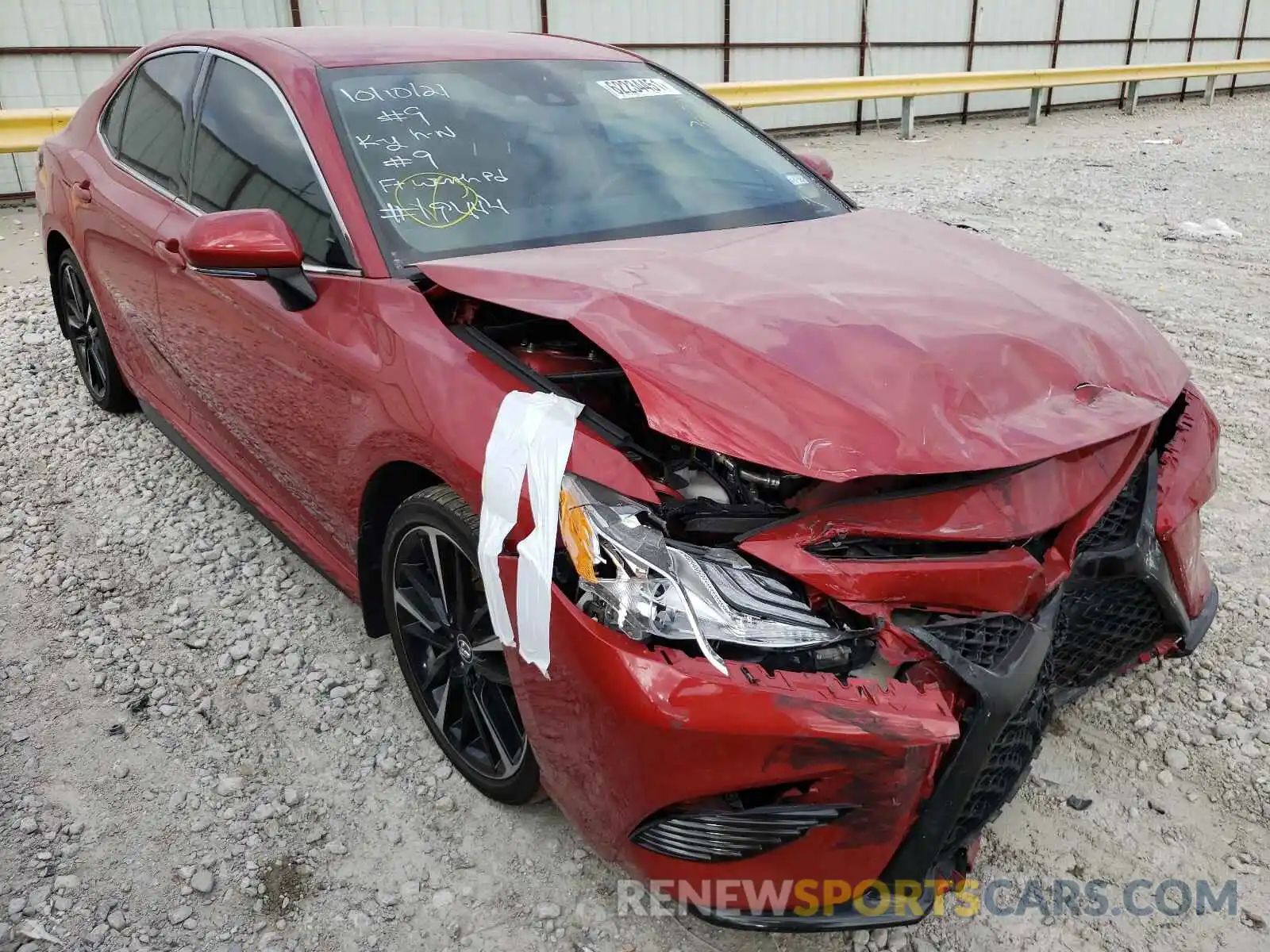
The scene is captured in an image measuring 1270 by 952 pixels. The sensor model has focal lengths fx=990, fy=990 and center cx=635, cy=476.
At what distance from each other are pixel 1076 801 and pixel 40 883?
227cm

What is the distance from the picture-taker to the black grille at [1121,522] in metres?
1.90

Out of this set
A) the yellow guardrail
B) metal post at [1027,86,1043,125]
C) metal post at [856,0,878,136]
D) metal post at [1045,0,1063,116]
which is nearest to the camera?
the yellow guardrail

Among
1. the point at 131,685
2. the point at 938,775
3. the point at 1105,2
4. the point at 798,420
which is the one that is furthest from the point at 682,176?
the point at 1105,2

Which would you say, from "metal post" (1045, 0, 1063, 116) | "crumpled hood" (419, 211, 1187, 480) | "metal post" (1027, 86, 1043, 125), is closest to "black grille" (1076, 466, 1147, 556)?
"crumpled hood" (419, 211, 1187, 480)

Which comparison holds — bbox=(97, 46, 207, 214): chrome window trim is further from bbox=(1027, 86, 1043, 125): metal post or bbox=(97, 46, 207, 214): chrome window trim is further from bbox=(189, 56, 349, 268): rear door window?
bbox=(1027, 86, 1043, 125): metal post

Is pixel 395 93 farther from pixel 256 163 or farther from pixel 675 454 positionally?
pixel 675 454

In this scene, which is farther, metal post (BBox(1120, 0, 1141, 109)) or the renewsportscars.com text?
metal post (BBox(1120, 0, 1141, 109))

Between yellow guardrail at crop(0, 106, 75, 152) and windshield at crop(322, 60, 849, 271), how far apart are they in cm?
590

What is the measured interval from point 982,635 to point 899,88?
12.6m

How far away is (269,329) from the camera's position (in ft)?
8.32

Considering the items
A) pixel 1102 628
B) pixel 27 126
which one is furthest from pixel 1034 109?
pixel 1102 628

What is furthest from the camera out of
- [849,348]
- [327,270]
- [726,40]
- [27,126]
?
[726,40]

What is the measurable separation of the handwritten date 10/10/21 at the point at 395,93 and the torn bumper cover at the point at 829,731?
152cm

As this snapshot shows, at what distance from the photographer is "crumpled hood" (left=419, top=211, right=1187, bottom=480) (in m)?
1.71
